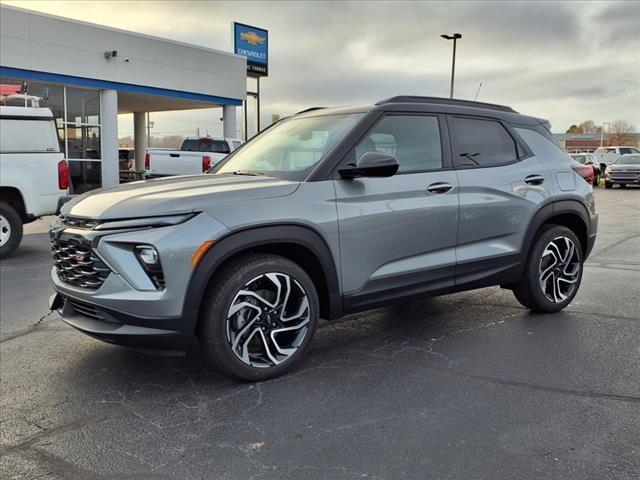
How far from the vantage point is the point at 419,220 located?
13.8ft

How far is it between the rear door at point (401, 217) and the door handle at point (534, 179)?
2.82ft

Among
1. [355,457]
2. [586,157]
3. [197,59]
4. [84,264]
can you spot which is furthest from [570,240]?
[586,157]

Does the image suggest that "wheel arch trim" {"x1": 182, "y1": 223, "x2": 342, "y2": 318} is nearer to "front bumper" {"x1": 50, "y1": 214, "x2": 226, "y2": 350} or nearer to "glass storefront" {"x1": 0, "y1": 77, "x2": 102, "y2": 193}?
"front bumper" {"x1": 50, "y1": 214, "x2": 226, "y2": 350}

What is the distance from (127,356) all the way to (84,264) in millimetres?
1023

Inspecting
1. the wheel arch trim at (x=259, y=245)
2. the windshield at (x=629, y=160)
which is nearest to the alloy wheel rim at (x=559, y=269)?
the wheel arch trim at (x=259, y=245)

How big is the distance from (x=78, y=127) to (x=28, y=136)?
11447 mm

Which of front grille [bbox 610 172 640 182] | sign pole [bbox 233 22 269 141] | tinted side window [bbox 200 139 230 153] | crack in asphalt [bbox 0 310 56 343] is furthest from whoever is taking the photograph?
sign pole [bbox 233 22 269 141]

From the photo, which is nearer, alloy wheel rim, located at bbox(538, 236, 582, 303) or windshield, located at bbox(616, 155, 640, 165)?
alloy wheel rim, located at bbox(538, 236, 582, 303)

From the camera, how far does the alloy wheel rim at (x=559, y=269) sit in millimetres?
5160

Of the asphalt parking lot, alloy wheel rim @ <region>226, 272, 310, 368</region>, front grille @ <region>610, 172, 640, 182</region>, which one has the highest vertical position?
front grille @ <region>610, 172, 640, 182</region>

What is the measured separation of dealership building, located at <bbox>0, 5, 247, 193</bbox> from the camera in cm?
1753

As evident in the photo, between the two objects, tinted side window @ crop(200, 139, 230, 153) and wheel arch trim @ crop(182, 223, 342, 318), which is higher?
tinted side window @ crop(200, 139, 230, 153)

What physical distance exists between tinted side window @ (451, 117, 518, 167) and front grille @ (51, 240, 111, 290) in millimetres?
2727

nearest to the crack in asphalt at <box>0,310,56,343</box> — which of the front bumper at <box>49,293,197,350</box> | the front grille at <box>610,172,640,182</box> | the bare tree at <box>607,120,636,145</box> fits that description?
the front bumper at <box>49,293,197,350</box>
